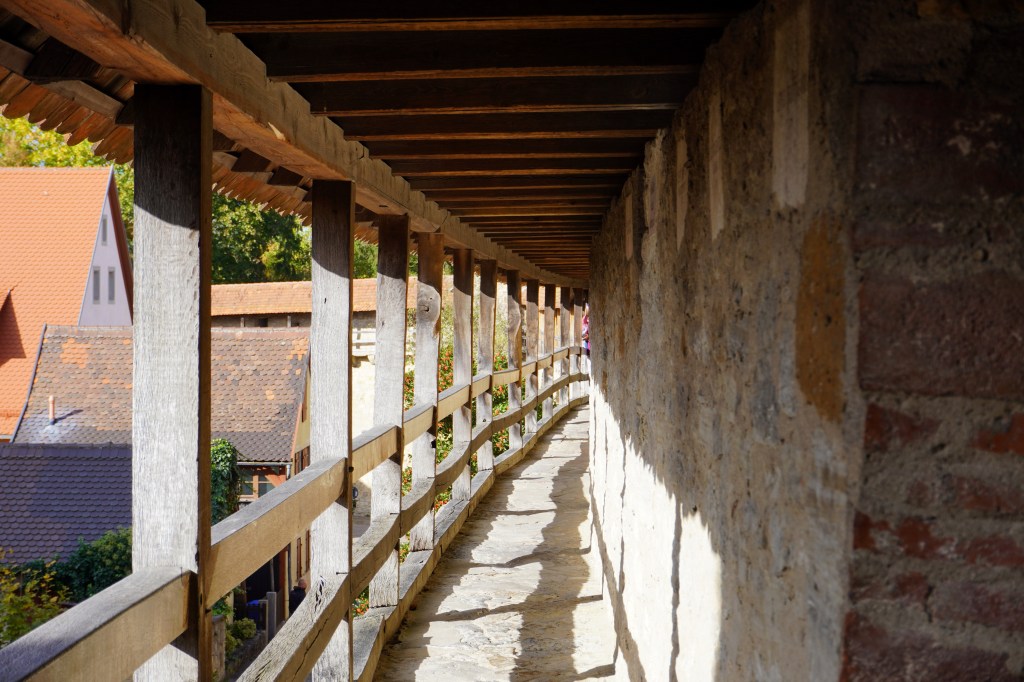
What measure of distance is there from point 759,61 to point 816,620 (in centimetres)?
99

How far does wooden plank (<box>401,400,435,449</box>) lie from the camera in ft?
16.7

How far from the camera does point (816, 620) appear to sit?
1.40m

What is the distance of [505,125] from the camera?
A: 3215mm

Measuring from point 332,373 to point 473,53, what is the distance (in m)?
1.59

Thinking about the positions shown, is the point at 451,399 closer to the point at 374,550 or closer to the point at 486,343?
the point at 486,343

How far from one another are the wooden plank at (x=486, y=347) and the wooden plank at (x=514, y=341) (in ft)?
2.93

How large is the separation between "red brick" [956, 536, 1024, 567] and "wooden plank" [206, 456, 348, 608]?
5.13ft

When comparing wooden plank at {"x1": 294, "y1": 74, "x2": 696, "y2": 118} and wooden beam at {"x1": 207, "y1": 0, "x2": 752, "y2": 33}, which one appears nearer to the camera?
wooden beam at {"x1": 207, "y1": 0, "x2": 752, "y2": 33}

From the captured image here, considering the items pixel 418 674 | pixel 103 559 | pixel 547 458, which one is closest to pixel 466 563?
pixel 418 674

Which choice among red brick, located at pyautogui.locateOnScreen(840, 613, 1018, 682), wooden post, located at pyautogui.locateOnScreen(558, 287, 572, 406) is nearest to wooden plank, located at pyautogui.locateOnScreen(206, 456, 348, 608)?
red brick, located at pyautogui.locateOnScreen(840, 613, 1018, 682)

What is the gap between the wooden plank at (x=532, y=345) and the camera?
11219 mm

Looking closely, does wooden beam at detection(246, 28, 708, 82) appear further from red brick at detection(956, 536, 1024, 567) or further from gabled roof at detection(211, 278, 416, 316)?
gabled roof at detection(211, 278, 416, 316)

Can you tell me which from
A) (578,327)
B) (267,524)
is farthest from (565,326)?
(267,524)

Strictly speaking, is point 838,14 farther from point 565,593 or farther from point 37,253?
point 37,253
